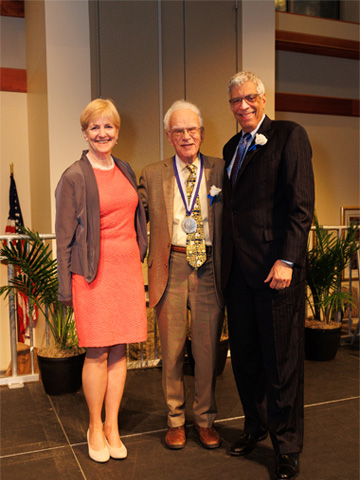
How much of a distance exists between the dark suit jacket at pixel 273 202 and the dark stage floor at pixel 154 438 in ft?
2.91

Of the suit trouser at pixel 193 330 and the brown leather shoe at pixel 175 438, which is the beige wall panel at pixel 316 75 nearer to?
the suit trouser at pixel 193 330

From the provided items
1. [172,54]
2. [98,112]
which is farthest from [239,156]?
[172,54]

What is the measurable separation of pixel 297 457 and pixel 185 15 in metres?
3.52

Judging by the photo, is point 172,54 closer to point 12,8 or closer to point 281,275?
point 281,275

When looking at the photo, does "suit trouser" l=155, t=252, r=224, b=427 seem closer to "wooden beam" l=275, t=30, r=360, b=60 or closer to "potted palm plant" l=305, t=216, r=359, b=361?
"potted palm plant" l=305, t=216, r=359, b=361

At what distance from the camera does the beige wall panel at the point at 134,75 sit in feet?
14.0

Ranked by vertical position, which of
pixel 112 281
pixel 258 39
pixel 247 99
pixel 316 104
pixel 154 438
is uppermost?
pixel 316 104

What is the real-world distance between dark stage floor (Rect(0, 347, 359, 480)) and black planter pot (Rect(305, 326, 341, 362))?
1.29 ft

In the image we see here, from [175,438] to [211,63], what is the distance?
307cm

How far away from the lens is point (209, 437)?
2459mm

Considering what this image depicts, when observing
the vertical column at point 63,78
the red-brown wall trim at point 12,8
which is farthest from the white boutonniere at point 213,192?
the red-brown wall trim at point 12,8

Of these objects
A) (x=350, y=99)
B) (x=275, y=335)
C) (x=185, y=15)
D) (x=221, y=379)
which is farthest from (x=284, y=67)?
(x=275, y=335)

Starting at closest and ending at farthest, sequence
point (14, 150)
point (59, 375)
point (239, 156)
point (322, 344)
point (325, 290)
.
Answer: point (239, 156)
point (59, 375)
point (322, 344)
point (325, 290)
point (14, 150)

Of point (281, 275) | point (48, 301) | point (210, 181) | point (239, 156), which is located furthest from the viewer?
point (48, 301)
